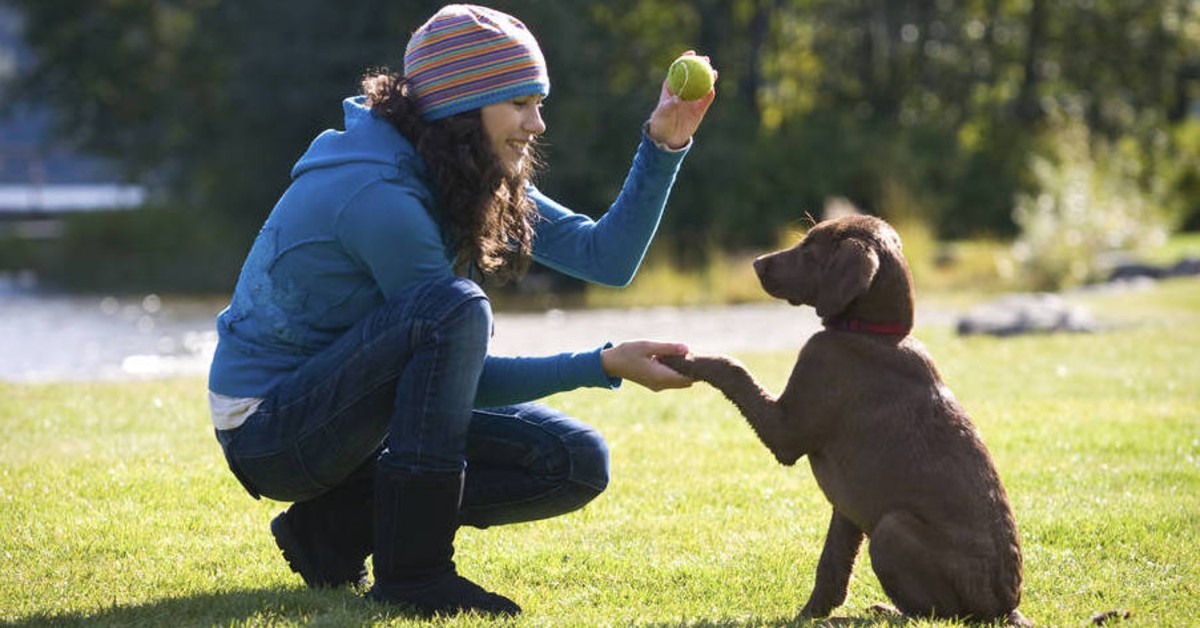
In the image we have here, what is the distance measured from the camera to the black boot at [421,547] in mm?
4016

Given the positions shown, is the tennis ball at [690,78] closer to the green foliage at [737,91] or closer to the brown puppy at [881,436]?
the brown puppy at [881,436]

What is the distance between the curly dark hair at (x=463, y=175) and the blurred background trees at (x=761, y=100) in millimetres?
13706

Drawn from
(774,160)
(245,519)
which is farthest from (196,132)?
(245,519)

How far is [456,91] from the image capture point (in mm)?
4133

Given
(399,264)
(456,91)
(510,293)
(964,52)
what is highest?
(964,52)

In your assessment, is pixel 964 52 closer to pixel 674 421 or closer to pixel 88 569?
pixel 674 421

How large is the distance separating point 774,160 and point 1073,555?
61.4 feet

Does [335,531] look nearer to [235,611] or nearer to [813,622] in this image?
[235,611]

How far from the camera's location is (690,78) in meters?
4.38

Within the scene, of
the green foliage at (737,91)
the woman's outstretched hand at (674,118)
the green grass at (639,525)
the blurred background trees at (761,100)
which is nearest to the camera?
the green grass at (639,525)

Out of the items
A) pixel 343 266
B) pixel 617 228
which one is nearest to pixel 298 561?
pixel 343 266

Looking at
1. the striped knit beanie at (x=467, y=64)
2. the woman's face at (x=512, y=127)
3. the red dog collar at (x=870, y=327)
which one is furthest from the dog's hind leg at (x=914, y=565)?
the striped knit beanie at (x=467, y=64)

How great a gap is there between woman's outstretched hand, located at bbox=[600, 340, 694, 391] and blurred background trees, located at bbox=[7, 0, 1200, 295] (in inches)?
538

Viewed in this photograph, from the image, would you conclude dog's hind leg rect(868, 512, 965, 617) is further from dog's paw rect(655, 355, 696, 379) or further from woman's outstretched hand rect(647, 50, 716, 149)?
woman's outstretched hand rect(647, 50, 716, 149)
